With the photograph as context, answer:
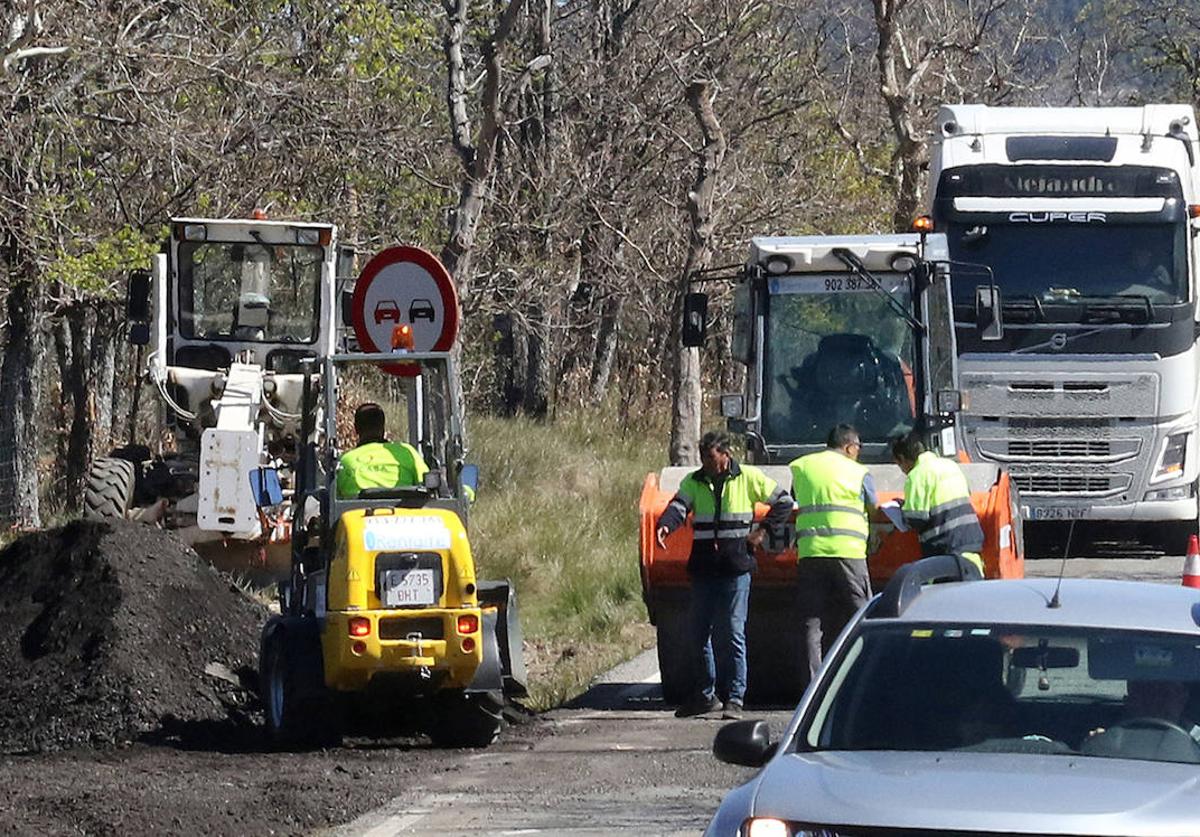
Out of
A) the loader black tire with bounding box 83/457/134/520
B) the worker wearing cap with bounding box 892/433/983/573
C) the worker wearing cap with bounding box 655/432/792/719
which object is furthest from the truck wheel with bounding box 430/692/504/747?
the loader black tire with bounding box 83/457/134/520

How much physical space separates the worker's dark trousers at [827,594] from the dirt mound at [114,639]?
3440 millimetres

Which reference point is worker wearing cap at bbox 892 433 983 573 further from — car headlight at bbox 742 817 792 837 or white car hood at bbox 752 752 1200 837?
car headlight at bbox 742 817 792 837

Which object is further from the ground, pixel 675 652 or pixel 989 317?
pixel 989 317

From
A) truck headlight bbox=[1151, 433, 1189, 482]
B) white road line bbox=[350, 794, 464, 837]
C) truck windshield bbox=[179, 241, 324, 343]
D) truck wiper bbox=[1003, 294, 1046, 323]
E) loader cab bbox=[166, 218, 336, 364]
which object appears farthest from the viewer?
truck headlight bbox=[1151, 433, 1189, 482]

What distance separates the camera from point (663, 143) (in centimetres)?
3105

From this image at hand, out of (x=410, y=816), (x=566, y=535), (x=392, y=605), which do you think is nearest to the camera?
(x=410, y=816)

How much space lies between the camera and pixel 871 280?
15195 mm

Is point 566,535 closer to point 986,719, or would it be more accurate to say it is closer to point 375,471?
point 375,471

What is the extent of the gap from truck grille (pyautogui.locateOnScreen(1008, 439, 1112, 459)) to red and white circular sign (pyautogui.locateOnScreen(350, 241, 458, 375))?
8.58 meters

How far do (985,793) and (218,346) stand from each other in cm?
1385

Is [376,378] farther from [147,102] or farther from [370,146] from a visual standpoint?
[147,102]

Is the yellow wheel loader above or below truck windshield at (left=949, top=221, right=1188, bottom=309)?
below

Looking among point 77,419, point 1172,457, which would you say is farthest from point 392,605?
point 77,419

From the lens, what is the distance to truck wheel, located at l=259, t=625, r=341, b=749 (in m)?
11.3
